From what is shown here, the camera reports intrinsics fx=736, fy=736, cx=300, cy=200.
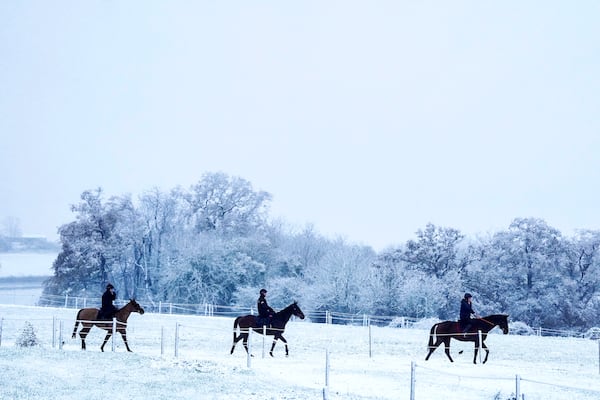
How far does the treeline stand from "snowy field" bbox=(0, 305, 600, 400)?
24.5 metres

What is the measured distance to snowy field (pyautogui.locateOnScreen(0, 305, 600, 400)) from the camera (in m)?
16.9

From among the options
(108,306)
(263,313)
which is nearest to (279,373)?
(263,313)

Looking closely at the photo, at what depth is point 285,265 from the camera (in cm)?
7150

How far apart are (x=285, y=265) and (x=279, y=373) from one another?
49.8 meters

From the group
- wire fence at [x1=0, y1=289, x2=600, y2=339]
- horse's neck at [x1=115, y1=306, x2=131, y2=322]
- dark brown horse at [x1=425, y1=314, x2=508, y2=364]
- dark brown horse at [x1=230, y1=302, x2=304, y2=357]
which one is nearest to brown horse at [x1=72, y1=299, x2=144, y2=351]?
horse's neck at [x1=115, y1=306, x2=131, y2=322]

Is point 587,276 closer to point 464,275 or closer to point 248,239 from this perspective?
point 464,275

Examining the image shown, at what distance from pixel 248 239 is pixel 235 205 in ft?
24.8

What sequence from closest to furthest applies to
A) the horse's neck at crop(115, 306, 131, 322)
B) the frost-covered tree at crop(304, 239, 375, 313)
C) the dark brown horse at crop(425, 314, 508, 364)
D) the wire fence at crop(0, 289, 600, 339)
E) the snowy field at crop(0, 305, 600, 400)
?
the snowy field at crop(0, 305, 600, 400) < the horse's neck at crop(115, 306, 131, 322) < the dark brown horse at crop(425, 314, 508, 364) < the wire fence at crop(0, 289, 600, 339) < the frost-covered tree at crop(304, 239, 375, 313)

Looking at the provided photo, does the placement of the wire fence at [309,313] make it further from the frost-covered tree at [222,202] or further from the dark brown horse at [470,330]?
the dark brown horse at [470,330]

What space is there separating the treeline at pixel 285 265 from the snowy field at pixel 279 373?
24524mm

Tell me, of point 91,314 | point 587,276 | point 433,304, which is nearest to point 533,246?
point 587,276

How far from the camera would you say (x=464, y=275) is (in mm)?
67125

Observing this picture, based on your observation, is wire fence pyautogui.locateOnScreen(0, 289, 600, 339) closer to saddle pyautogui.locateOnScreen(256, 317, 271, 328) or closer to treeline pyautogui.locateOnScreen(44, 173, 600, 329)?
treeline pyautogui.locateOnScreen(44, 173, 600, 329)

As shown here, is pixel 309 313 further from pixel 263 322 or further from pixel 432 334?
pixel 263 322
